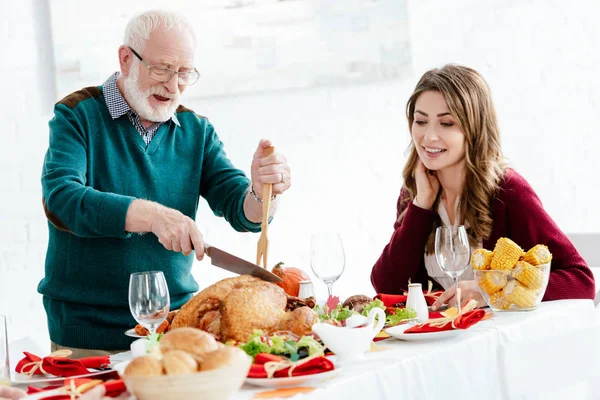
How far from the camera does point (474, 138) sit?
2.51 meters

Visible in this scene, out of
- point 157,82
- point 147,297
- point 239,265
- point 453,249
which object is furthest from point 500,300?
point 157,82

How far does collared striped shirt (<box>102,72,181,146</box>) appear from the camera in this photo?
2398 mm

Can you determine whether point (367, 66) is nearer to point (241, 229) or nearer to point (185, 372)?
point (241, 229)

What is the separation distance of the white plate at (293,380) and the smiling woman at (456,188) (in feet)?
3.70

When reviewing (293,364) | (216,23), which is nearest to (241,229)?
→ (293,364)

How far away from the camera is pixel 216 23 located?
377cm

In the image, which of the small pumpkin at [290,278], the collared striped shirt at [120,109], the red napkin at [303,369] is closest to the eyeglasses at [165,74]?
the collared striped shirt at [120,109]

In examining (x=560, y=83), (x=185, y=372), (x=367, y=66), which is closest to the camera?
(x=185, y=372)

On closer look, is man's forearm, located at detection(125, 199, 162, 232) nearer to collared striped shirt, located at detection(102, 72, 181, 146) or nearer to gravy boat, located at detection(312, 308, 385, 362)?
collared striped shirt, located at detection(102, 72, 181, 146)

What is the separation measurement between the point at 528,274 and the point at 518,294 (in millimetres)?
57

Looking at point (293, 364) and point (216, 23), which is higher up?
point (216, 23)

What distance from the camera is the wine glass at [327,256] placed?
75.9 inches

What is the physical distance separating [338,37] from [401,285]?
1609 millimetres

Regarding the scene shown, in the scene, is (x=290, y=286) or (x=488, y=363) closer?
(x=488, y=363)
